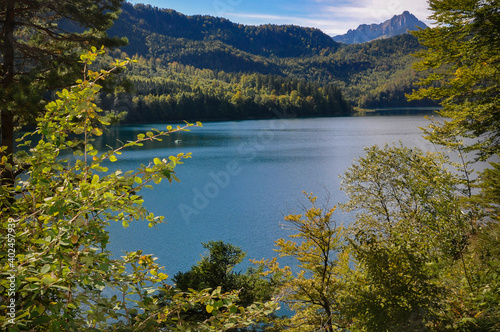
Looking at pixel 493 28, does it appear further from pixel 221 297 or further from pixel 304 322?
pixel 221 297

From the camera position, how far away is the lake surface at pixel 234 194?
648 inches

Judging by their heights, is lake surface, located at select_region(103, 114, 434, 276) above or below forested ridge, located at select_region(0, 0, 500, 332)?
→ below

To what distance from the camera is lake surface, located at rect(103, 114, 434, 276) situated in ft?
54.0

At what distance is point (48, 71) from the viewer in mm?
8336

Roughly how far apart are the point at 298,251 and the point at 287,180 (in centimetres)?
2113

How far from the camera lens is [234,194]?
25.1 m

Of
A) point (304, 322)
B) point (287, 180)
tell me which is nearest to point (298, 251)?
point (304, 322)

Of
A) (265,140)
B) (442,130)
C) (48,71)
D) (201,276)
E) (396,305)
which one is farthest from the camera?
(265,140)
